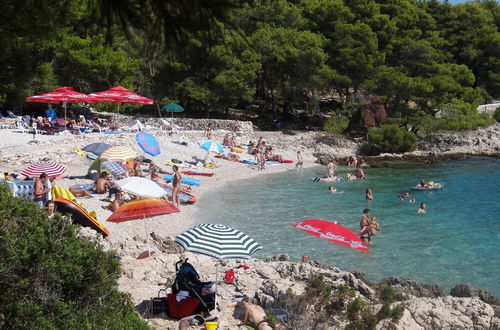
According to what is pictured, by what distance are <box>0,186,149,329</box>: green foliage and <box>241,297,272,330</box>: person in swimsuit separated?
8.49 ft

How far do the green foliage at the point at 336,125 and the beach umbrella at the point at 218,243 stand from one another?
2860cm

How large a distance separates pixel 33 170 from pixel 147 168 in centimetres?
727

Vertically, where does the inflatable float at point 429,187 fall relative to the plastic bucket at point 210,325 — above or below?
below

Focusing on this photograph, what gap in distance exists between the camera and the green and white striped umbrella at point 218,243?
31.5 feet

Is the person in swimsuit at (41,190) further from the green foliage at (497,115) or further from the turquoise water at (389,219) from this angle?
the green foliage at (497,115)

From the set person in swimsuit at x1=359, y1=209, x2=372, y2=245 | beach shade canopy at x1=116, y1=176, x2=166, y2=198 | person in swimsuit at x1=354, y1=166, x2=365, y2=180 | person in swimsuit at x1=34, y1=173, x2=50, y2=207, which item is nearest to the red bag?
beach shade canopy at x1=116, y1=176, x2=166, y2=198

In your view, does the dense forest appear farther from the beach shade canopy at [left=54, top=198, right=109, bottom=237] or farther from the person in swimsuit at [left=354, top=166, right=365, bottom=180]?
the beach shade canopy at [left=54, top=198, right=109, bottom=237]

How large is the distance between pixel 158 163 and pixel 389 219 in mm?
10897

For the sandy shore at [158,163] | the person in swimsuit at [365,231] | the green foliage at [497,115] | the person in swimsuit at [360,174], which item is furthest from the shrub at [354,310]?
the green foliage at [497,115]

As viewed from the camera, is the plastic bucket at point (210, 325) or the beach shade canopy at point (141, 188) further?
the beach shade canopy at point (141, 188)

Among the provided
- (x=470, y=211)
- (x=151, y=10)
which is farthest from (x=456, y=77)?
(x=151, y=10)

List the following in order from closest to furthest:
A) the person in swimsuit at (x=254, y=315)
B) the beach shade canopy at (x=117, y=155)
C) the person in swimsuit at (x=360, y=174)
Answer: the person in swimsuit at (x=254, y=315) < the beach shade canopy at (x=117, y=155) < the person in swimsuit at (x=360, y=174)

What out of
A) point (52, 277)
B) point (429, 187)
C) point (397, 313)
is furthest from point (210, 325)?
point (429, 187)

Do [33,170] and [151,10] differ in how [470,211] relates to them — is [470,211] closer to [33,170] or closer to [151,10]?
[33,170]
